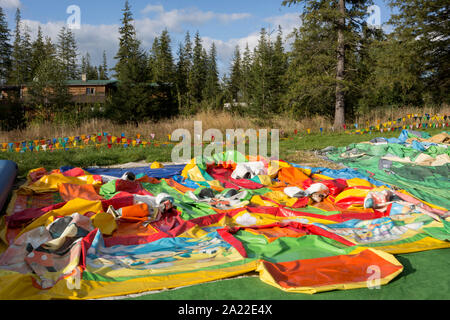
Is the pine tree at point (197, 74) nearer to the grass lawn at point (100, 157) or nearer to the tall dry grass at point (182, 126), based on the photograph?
the tall dry grass at point (182, 126)

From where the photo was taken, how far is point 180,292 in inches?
91.9

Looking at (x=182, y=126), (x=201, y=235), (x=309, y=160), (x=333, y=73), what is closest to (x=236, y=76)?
(x=333, y=73)

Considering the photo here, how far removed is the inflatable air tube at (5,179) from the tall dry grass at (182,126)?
565cm

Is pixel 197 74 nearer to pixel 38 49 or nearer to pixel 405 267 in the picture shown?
pixel 38 49

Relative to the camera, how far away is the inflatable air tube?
412 cm

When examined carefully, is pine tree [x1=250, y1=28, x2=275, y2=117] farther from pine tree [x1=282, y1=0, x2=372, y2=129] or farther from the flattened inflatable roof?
the flattened inflatable roof

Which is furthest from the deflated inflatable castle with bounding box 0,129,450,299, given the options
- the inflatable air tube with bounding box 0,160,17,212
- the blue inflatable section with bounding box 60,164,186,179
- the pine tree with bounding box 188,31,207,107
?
the pine tree with bounding box 188,31,207,107

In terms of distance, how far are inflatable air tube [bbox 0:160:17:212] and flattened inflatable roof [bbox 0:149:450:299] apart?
0.63 ft

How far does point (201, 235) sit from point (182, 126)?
30.4 ft

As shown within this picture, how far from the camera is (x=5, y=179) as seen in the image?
A: 4.51m

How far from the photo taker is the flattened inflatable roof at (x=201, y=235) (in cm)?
246

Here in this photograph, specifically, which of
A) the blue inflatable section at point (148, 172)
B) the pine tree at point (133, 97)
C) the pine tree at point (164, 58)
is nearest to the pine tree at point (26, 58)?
the pine tree at point (164, 58)

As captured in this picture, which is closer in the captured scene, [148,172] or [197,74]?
[148,172]
